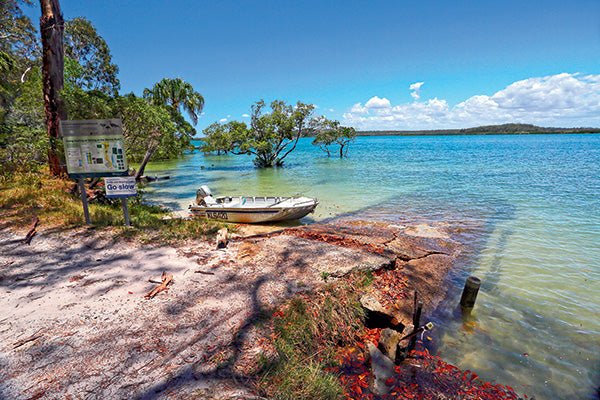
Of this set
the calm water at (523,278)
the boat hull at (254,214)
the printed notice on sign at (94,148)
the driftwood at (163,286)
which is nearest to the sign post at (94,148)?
the printed notice on sign at (94,148)

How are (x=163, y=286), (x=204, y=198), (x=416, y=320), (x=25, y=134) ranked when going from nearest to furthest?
(x=416, y=320) → (x=163, y=286) → (x=25, y=134) → (x=204, y=198)

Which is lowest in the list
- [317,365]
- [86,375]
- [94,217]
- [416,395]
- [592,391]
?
[592,391]

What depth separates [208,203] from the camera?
11.8 meters

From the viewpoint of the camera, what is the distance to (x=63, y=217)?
793 cm

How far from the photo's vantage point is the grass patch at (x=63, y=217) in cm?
747

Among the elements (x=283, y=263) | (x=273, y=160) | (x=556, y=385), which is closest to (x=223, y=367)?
(x=283, y=263)

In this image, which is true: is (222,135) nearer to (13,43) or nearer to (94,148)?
(13,43)

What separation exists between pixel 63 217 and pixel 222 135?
25.1m

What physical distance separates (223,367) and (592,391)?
5.08 meters

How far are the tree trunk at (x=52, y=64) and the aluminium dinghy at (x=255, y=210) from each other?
224 inches

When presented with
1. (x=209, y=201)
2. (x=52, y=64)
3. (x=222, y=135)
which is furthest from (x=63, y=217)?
(x=222, y=135)

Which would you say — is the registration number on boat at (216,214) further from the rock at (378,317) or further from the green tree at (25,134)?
the rock at (378,317)

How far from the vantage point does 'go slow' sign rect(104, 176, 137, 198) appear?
23.1ft

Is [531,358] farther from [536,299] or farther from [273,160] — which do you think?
[273,160]
